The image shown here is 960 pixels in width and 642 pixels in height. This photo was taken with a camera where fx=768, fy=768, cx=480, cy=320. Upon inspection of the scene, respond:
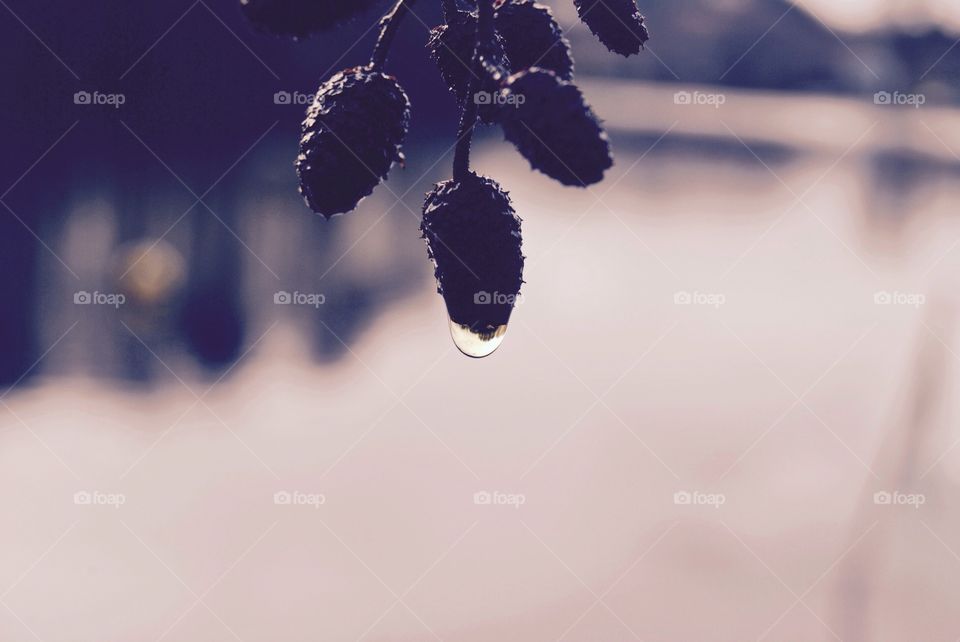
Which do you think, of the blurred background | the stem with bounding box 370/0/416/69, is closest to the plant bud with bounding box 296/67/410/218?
the stem with bounding box 370/0/416/69

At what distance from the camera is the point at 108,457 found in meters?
2.01

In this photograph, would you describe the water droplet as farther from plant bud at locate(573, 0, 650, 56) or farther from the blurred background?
the blurred background

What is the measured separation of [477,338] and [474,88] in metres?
0.11

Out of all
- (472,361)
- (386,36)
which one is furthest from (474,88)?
(472,361)

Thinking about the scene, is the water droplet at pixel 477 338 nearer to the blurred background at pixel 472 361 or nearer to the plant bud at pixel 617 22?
the plant bud at pixel 617 22

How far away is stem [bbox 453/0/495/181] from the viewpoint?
0.26 metres

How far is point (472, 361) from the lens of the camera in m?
2.25

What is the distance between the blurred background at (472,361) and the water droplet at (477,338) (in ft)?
5.97

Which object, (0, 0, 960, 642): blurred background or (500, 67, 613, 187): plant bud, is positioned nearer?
(500, 67, 613, 187): plant bud

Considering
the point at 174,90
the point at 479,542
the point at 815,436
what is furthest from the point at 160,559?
the point at 815,436

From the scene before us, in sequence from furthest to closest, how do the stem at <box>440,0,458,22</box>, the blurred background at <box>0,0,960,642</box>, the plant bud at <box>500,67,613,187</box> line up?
the blurred background at <box>0,0,960,642</box>
the stem at <box>440,0,458,22</box>
the plant bud at <box>500,67,613,187</box>

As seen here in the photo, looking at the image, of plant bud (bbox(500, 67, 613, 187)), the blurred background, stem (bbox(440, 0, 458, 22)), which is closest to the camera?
plant bud (bbox(500, 67, 613, 187))

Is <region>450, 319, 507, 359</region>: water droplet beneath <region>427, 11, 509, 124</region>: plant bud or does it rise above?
beneath

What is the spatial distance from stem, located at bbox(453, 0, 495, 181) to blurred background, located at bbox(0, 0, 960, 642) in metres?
1.86
